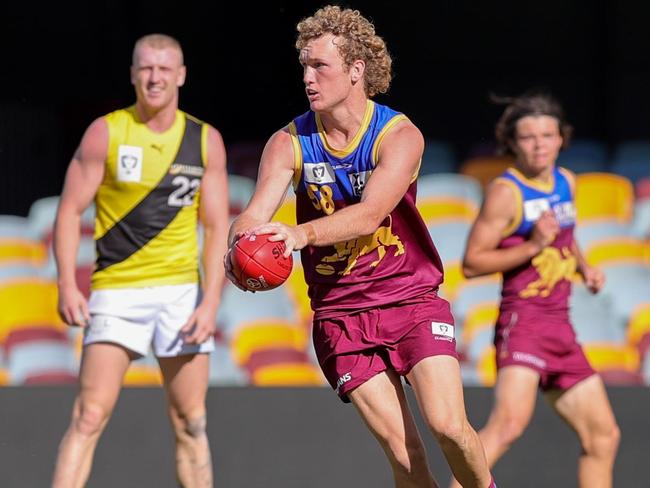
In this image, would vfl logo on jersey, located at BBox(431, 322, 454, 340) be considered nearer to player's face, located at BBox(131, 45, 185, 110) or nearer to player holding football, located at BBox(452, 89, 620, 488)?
player holding football, located at BBox(452, 89, 620, 488)

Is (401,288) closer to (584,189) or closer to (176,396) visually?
(176,396)

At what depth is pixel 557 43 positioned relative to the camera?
8578 mm

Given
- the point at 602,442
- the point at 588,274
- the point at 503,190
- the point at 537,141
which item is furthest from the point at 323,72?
the point at 602,442

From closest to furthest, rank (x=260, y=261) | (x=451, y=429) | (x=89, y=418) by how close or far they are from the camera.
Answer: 1. (x=260, y=261)
2. (x=451, y=429)
3. (x=89, y=418)

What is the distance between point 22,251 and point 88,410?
2.44 metres

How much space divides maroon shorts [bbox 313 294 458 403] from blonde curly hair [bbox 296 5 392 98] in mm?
914

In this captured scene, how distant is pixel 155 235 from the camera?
6.64m

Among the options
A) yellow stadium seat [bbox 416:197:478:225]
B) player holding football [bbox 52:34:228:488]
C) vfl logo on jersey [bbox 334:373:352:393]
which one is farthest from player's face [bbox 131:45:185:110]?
yellow stadium seat [bbox 416:197:478:225]

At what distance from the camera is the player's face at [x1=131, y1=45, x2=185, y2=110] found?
659 cm

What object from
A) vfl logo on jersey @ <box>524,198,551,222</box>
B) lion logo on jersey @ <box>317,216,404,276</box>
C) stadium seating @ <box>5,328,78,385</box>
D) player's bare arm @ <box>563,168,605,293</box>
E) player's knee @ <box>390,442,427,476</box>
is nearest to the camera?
player's knee @ <box>390,442,427,476</box>

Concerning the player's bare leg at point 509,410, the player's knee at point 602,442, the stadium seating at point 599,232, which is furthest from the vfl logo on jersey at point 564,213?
the stadium seating at point 599,232

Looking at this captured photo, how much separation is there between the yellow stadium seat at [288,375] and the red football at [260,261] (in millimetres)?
3458

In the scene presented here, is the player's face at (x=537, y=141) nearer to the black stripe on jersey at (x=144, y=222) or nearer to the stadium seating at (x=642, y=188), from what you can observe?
the black stripe on jersey at (x=144, y=222)

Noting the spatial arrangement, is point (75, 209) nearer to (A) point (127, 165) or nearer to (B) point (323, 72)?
(A) point (127, 165)
